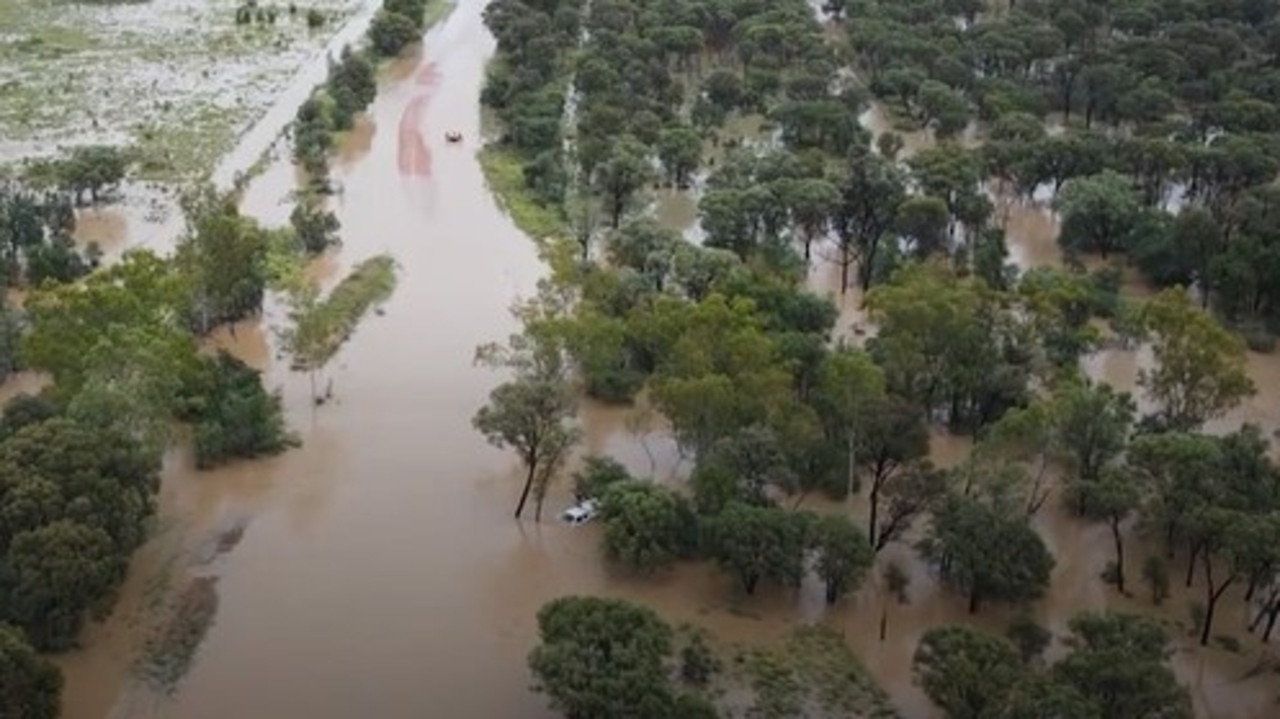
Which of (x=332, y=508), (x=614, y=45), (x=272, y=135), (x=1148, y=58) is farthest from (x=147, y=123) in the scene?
(x=1148, y=58)

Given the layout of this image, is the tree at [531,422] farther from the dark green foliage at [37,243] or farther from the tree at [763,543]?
the dark green foliage at [37,243]

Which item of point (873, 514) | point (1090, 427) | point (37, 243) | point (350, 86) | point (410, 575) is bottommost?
point (410, 575)

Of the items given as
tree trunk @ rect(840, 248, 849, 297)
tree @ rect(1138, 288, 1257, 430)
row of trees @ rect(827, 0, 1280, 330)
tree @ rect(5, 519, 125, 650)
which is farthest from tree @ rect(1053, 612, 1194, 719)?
tree trunk @ rect(840, 248, 849, 297)

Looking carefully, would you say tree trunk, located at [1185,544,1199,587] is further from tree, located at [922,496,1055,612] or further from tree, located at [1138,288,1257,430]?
tree, located at [1138,288,1257,430]

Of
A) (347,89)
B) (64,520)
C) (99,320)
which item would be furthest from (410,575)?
(347,89)

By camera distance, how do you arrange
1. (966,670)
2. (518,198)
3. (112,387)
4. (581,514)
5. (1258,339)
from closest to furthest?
1. (966,670)
2. (112,387)
3. (581,514)
4. (1258,339)
5. (518,198)

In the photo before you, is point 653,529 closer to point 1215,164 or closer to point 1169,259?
point 1169,259

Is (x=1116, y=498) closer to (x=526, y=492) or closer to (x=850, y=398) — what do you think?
(x=850, y=398)
